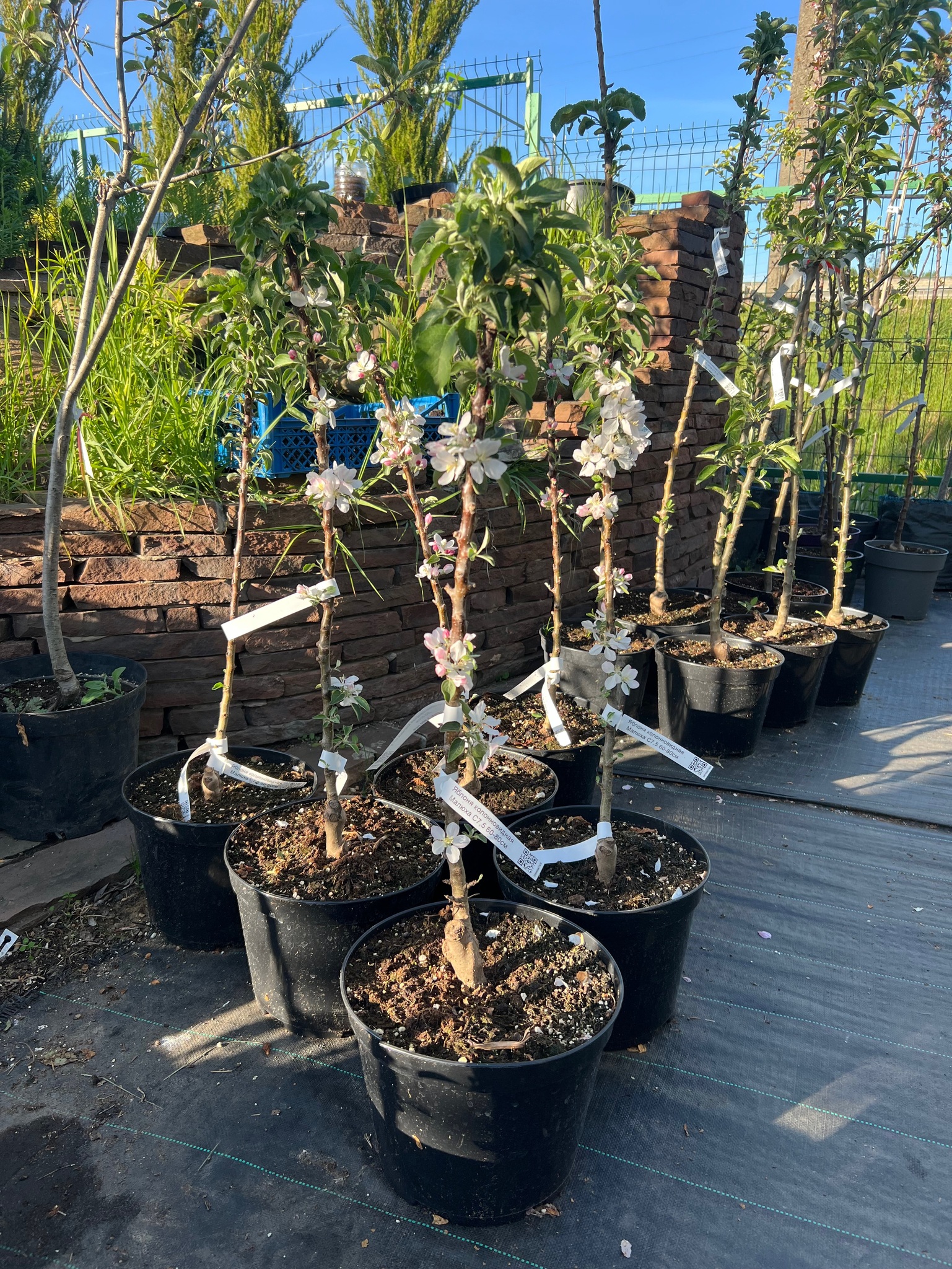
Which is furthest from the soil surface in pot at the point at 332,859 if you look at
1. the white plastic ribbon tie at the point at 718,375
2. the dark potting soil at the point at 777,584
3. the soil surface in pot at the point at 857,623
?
the dark potting soil at the point at 777,584

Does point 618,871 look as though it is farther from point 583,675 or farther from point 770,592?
point 770,592

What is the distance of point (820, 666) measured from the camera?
3426mm

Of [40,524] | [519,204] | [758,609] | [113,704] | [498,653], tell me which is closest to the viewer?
[519,204]

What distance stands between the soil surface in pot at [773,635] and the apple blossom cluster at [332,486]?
2182 millimetres

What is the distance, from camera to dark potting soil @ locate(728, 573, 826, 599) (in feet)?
13.8

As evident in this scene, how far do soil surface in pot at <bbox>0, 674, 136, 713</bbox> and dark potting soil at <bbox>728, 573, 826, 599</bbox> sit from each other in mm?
3057

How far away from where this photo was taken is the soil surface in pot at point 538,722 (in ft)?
8.47

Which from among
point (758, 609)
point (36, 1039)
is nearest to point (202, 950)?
point (36, 1039)

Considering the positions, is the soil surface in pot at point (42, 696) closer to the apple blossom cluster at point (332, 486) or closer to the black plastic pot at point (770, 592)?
the apple blossom cluster at point (332, 486)

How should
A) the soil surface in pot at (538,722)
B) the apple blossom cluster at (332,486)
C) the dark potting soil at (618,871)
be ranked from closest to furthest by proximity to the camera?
1. the apple blossom cluster at (332,486)
2. the dark potting soil at (618,871)
3. the soil surface in pot at (538,722)

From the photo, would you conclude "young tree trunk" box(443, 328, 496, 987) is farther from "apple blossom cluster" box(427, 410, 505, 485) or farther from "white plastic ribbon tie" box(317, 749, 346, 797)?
"white plastic ribbon tie" box(317, 749, 346, 797)

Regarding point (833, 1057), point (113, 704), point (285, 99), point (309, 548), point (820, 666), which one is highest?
point (285, 99)

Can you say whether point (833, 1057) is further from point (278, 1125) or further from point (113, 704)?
point (113, 704)

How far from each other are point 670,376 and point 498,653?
1723mm
